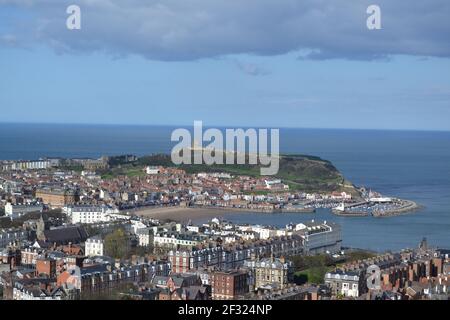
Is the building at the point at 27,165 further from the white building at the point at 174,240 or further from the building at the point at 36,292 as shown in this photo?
the building at the point at 36,292

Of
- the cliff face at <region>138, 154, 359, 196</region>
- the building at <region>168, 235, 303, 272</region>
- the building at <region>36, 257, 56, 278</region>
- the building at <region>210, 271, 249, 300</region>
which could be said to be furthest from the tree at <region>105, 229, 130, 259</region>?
the cliff face at <region>138, 154, 359, 196</region>

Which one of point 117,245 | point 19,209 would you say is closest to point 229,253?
point 117,245

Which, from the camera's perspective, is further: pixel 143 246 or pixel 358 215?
pixel 358 215

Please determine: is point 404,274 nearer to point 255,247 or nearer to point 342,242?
point 255,247

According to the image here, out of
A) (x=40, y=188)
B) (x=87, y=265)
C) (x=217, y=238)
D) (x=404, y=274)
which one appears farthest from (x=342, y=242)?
(x=40, y=188)

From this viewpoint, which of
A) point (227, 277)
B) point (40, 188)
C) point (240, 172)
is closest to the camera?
point (227, 277)

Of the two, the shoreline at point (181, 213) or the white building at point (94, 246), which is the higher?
the white building at point (94, 246)

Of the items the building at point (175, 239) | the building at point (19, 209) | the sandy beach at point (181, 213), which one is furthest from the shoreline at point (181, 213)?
the building at point (175, 239)
